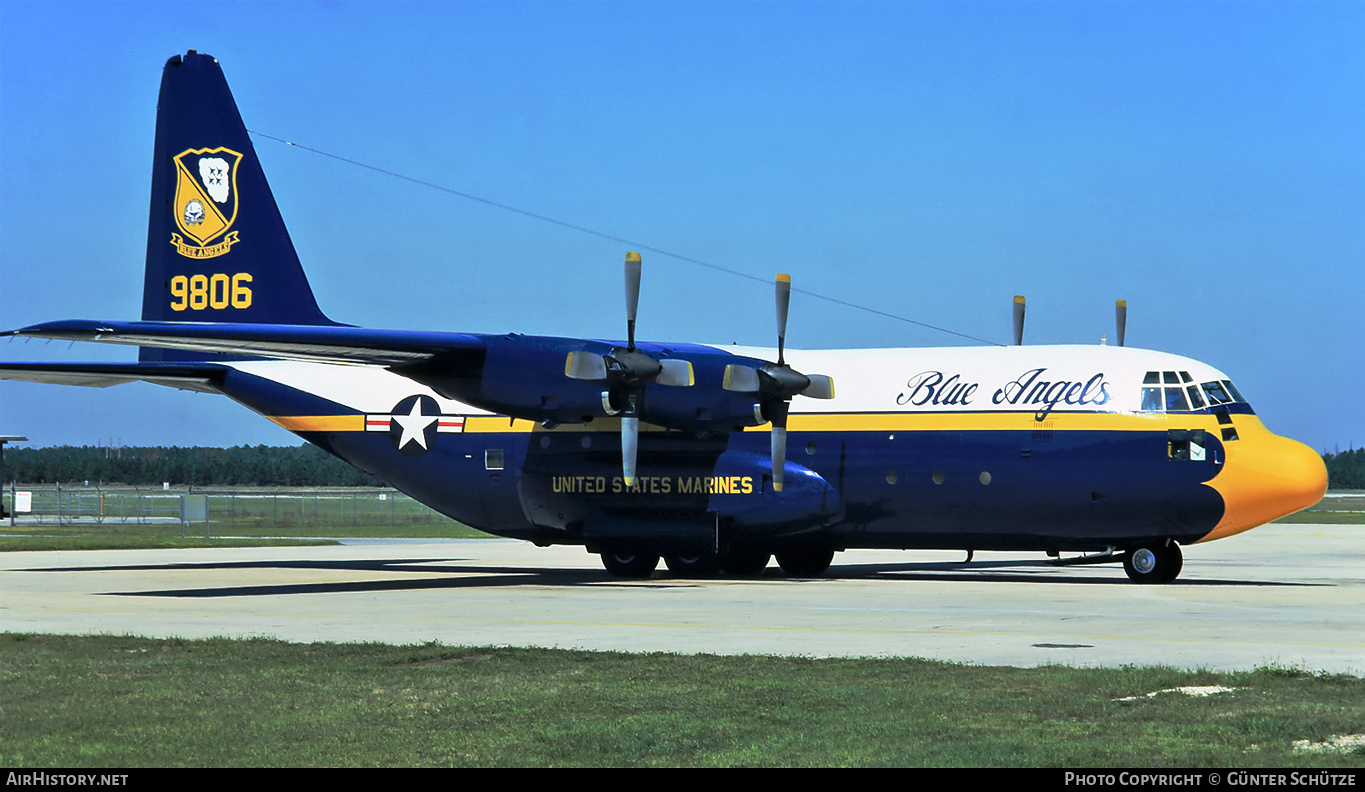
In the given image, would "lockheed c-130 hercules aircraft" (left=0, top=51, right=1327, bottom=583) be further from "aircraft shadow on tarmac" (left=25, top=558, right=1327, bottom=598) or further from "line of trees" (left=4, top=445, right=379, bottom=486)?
"line of trees" (left=4, top=445, right=379, bottom=486)

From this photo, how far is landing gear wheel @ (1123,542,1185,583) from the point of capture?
77.8 ft

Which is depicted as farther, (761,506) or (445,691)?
(761,506)

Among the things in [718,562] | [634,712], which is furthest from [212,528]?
[634,712]

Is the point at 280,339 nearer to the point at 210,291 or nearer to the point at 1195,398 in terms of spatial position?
the point at 210,291

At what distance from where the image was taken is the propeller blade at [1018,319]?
27303 mm

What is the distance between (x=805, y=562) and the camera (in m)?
26.9

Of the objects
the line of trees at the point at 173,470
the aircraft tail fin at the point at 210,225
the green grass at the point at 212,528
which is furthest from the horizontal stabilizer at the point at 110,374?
the line of trees at the point at 173,470

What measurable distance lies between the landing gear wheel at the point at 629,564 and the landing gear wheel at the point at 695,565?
36cm

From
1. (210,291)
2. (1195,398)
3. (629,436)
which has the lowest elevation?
(629,436)

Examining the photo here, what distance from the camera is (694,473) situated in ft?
81.4

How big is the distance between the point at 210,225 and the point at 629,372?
12127mm
